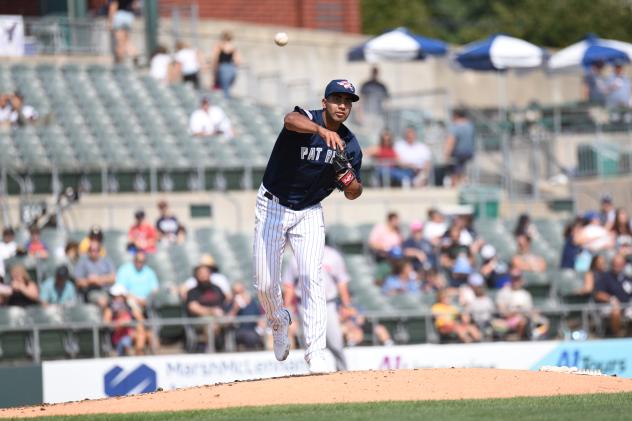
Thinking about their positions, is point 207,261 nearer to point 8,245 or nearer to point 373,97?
point 8,245

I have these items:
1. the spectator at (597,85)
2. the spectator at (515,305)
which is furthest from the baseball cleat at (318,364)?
the spectator at (597,85)

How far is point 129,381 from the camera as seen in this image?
14.7m

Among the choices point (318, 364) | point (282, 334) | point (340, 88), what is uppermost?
point (340, 88)

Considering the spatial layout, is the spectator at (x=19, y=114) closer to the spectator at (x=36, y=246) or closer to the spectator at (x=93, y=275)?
the spectator at (x=36, y=246)

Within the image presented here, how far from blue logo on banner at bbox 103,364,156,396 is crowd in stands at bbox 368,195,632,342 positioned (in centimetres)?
378

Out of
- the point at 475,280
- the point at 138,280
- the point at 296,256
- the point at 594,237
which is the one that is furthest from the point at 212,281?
the point at 296,256

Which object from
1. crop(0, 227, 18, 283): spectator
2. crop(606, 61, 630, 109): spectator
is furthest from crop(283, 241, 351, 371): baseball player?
crop(606, 61, 630, 109): spectator

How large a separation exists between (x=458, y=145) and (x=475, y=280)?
4.79m

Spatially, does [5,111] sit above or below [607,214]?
above

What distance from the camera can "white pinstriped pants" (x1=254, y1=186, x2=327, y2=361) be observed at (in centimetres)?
1040

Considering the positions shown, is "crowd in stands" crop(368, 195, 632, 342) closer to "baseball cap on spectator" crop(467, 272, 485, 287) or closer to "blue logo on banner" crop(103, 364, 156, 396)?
"baseball cap on spectator" crop(467, 272, 485, 287)

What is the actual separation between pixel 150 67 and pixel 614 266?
31.7 ft

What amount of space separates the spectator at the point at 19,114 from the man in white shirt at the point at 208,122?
2391 millimetres

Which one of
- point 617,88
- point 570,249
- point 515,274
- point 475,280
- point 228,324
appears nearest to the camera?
point 228,324
